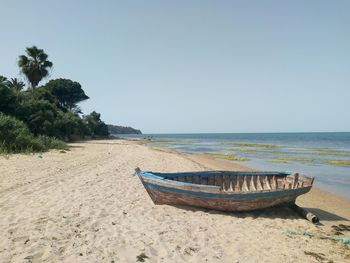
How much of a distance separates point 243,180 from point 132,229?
5652mm

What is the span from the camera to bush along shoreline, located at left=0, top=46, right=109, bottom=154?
1934 cm

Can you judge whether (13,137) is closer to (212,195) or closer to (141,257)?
(212,195)

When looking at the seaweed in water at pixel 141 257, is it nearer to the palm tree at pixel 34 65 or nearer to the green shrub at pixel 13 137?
the green shrub at pixel 13 137

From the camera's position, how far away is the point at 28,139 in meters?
20.1

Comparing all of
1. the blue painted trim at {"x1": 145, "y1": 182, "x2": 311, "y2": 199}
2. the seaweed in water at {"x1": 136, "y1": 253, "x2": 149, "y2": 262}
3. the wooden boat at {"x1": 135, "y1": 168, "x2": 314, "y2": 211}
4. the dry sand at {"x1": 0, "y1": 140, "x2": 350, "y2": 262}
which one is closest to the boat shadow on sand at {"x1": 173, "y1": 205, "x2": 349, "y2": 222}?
the dry sand at {"x1": 0, "y1": 140, "x2": 350, "y2": 262}

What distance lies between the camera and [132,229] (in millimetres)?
6781

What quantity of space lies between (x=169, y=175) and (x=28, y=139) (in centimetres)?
1350

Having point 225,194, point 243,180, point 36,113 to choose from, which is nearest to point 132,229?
point 225,194

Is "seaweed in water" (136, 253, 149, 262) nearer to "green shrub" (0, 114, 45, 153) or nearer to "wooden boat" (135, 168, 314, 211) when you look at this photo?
"wooden boat" (135, 168, 314, 211)

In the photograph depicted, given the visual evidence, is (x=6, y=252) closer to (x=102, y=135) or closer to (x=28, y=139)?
(x=28, y=139)

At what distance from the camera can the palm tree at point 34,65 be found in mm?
43875

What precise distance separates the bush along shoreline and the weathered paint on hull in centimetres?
1232

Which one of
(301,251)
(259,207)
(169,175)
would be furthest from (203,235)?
(169,175)

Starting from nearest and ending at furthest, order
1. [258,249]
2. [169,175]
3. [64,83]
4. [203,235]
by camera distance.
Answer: [258,249] < [203,235] < [169,175] < [64,83]
